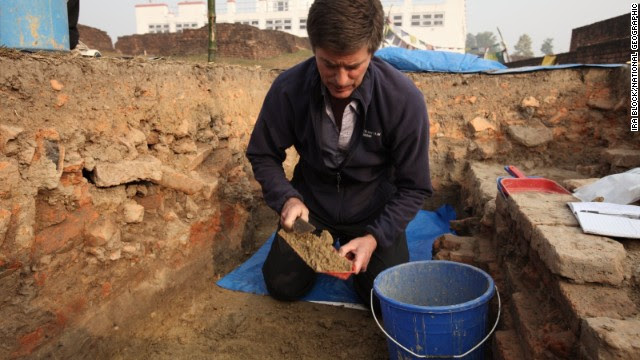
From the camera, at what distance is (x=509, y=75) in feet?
18.0

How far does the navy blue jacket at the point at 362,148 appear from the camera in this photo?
8.21 feet

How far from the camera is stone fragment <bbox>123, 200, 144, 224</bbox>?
9.45 feet

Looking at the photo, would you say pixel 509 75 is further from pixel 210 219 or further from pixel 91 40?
pixel 91 40

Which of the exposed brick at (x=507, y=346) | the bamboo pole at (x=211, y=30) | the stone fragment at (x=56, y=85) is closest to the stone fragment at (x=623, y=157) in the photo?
the exposed brick at (x=507, y=346)

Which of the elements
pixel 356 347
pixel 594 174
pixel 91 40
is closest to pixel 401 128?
pixel 356 347

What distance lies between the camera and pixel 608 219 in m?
2.23

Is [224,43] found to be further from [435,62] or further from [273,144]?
[273,144]

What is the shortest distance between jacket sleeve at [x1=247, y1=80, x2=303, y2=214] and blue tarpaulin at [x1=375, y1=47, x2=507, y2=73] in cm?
354

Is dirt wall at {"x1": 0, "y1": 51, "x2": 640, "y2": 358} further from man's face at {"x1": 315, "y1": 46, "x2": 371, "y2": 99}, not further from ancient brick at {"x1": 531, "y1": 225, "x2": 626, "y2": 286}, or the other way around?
ancient brick at {"x1": 531, "y1": 225, "x2": 626, "y2": 286}

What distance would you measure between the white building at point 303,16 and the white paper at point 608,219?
4065cm

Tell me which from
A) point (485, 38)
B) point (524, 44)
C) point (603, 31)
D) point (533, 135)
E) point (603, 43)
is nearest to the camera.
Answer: point (533, 135)

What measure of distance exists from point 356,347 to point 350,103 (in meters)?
1.42

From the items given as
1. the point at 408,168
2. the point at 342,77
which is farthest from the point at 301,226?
the point at 342,77

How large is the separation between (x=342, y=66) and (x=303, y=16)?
45.5m
